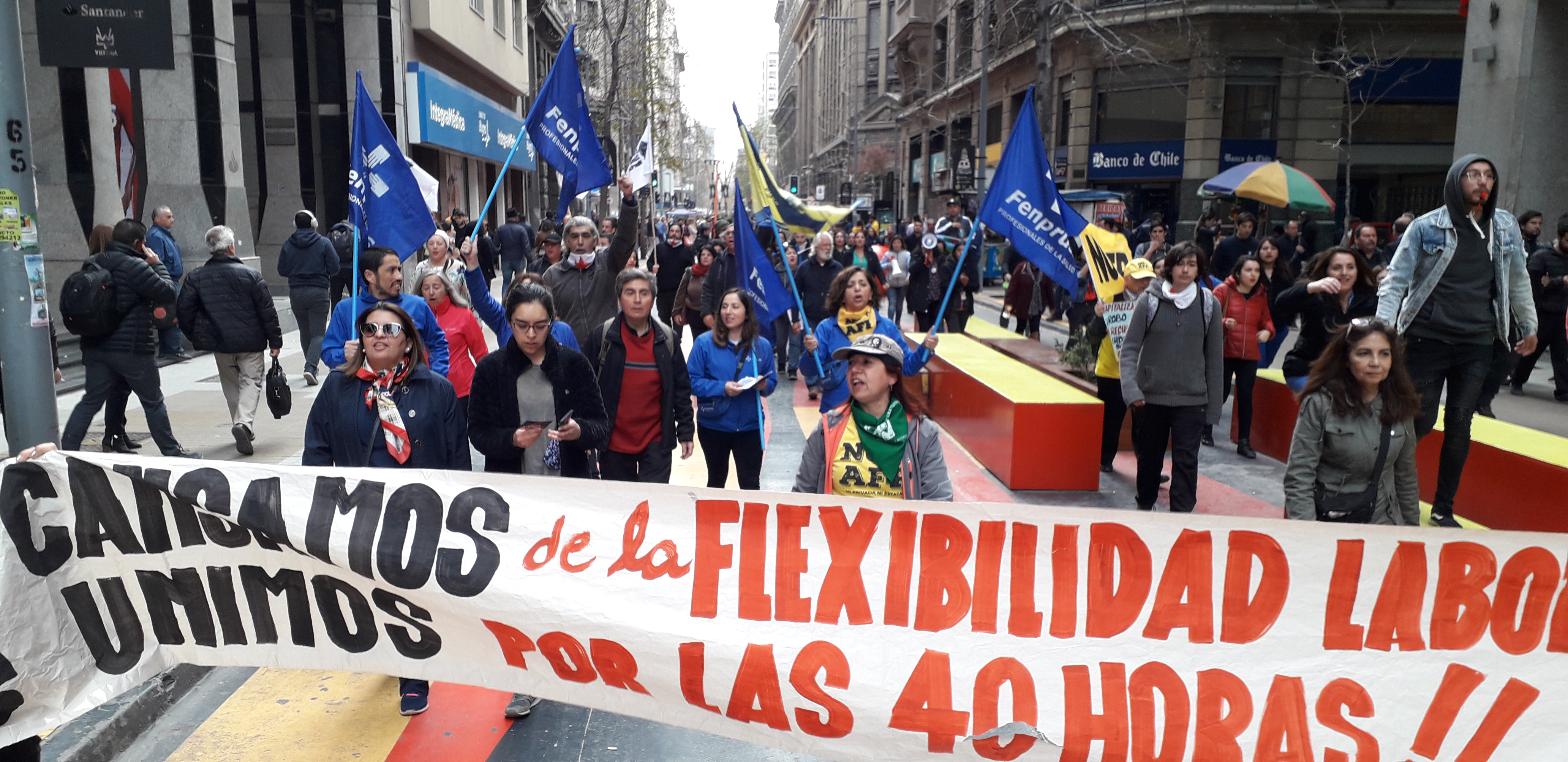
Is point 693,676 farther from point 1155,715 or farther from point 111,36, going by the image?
point 111,36

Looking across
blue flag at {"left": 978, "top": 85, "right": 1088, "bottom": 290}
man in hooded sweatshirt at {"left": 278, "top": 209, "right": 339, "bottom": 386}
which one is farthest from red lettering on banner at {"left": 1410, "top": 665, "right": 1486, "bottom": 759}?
man in hooded sweatshirt at {"left": 278, "top": 209, "right": 339, "bottom": 386}

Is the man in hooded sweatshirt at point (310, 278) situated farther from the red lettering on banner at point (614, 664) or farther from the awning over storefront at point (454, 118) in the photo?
the red lettering on banner at point (614, 664)

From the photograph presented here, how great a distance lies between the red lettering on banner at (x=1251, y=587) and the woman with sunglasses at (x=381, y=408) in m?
2.95

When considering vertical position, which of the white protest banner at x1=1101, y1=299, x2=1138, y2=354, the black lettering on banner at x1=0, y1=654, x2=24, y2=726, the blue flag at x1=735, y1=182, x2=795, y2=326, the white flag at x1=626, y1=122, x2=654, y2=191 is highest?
the white flag at x1=626, y1=122, x2=654, y2=191

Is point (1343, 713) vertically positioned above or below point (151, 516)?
below

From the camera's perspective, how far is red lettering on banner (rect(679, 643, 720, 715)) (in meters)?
3.55

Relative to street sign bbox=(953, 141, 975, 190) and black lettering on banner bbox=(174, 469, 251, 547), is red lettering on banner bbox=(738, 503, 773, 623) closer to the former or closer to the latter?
black lettering on banner bbox=(174, 469, 251, 547)

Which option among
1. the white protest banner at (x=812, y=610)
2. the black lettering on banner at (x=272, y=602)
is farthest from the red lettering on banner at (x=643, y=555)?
the black lettering on banner at (x=272, y=602)

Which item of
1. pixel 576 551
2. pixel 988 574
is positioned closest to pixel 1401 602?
pixel 988 574

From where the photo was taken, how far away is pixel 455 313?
6.97 m

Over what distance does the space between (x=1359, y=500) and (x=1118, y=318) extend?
3.23m

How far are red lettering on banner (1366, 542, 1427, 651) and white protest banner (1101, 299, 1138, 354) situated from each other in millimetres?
4167

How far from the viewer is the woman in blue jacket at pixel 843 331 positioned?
21.9ft

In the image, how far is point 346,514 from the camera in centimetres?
376
